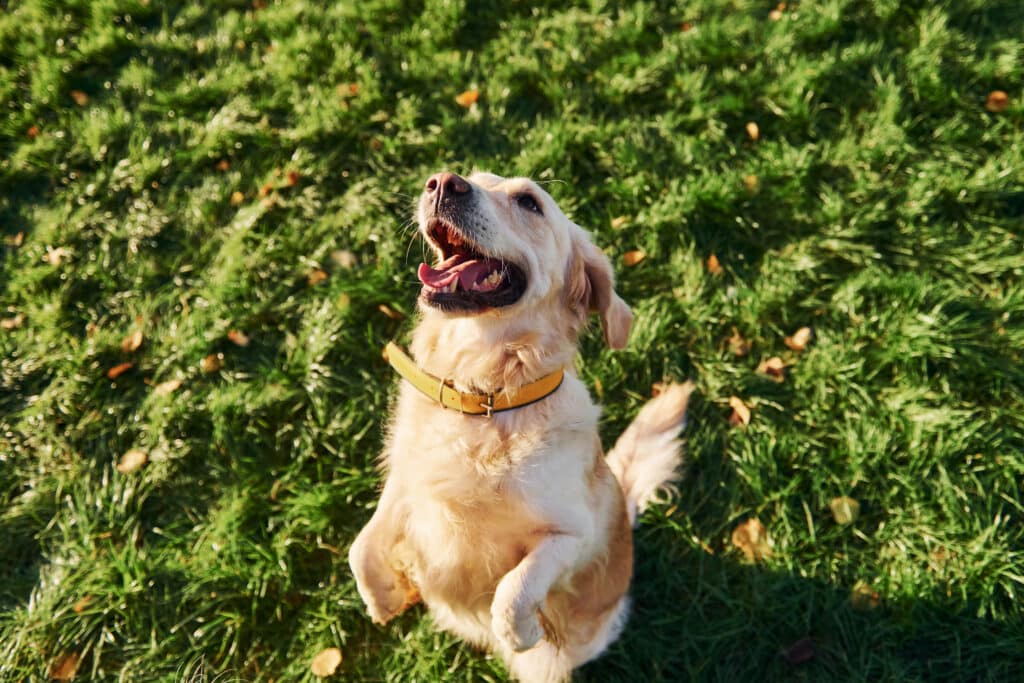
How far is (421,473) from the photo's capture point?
87.4 inches

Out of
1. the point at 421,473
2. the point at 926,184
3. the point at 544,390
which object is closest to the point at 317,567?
the point at 421,473

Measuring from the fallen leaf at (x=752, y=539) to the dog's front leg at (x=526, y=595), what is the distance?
4.07ft

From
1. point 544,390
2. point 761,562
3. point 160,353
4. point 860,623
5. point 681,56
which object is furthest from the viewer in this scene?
point 681,56

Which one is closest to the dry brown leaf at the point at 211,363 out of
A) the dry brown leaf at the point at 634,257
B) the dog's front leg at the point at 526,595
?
the dog's front leg at the point at 526,595

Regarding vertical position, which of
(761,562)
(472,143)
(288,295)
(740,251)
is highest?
(472,143)

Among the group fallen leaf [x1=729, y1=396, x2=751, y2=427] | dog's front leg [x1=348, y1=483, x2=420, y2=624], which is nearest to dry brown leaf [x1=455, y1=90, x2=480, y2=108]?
fallen leaf [x1=729, y1=396, x2=751, y2=427]

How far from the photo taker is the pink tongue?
87.9 inches

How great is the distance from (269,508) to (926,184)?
3.96 m

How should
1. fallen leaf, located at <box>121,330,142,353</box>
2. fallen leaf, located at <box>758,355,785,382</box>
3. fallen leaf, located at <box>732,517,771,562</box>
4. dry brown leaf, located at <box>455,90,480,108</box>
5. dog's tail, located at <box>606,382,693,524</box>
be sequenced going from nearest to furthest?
fallen leaf, located at <box>732,517,771,562</box> < dog's tail, located at <box>606,382,693,524</box> < fallen leaf, located at <box>758,355,785,382</box> < fallen leaf, located at <box>121,330,142,353</box> < dry brown leaf, located at <box>455,90,480,108</box>

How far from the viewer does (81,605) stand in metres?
2.73

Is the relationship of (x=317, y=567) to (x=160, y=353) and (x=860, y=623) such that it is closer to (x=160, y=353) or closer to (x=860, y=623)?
(x=160, y=353)

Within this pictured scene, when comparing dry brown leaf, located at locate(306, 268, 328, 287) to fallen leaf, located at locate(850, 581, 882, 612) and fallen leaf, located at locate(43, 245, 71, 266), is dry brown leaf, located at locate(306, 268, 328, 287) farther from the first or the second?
fallen leaf, located at locate(850, 581, 882, 612)

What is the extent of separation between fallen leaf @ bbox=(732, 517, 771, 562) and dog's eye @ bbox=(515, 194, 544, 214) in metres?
1.74

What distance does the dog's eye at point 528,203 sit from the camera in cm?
244
